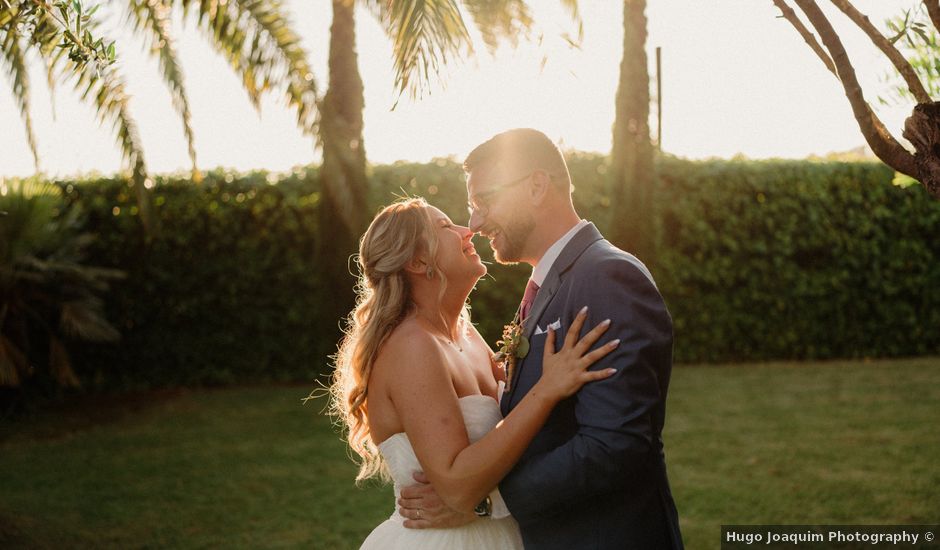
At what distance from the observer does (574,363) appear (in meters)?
2.89

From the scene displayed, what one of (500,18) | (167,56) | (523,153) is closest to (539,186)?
(523,153)

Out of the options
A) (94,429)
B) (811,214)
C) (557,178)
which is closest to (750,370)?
(811,214)

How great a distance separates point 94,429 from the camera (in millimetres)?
11359

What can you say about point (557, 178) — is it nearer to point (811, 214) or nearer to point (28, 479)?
point (28, 479)

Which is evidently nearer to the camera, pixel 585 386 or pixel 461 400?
pixel 585 386

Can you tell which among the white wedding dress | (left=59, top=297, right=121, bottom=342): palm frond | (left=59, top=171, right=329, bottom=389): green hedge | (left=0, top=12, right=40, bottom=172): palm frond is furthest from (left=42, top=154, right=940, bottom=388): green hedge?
the white wedding dress

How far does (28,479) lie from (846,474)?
7497 mm

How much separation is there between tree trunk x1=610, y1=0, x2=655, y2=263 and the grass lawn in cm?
221

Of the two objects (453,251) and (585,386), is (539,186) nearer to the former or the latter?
(453,251)

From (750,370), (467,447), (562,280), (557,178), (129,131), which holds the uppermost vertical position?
(129,131)

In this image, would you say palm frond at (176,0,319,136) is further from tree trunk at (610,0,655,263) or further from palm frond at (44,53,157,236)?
tree trunk at (610,0,655,263)

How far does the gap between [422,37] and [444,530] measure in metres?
2.96

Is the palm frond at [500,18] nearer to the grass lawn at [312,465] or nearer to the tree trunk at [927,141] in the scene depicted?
the grass lawn at [312,465]

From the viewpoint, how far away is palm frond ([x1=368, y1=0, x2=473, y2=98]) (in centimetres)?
519
